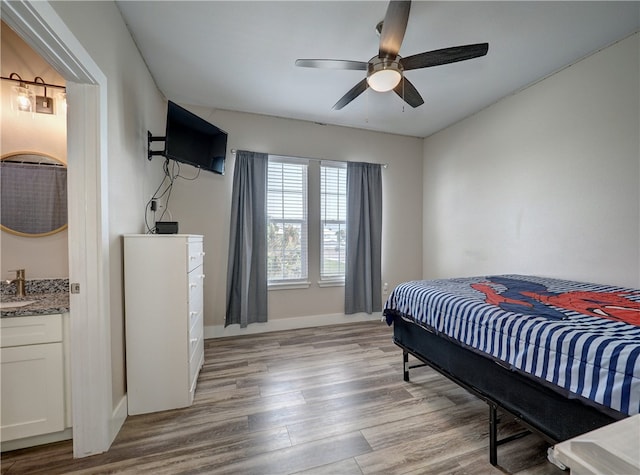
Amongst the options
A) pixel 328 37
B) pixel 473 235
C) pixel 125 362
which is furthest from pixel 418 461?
pixel 328 37

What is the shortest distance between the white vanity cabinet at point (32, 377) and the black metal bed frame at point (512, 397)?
95.3 inches

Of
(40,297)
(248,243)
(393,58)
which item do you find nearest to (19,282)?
(40,297)

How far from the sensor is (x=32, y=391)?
1499mm

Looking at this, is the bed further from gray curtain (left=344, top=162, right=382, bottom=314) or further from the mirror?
the mirror

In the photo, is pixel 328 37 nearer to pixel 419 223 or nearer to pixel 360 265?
pixel 360 265

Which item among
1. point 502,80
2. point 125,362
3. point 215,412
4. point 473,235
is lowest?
point 215,412

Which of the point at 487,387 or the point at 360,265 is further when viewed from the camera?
the point at 360,265

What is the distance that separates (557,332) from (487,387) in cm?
58

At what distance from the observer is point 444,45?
221cm

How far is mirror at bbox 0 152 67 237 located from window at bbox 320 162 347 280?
2.68m

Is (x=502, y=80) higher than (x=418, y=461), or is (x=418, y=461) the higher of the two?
(x=502, y=80)

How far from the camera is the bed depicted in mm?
1027

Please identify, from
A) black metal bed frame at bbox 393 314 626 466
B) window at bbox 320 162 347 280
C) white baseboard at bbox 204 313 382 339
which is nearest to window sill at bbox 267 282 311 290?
window at bbox 320 162 347 280

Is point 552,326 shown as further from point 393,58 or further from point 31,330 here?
point 31,330
